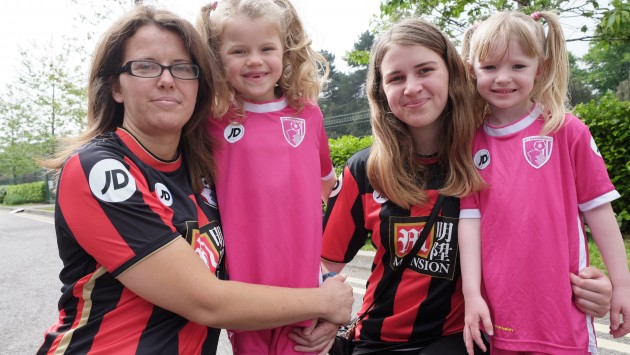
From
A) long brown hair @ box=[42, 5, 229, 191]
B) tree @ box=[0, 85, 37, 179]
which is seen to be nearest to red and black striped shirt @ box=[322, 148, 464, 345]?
long brown hair @ box=[42, 5, 229, 191]

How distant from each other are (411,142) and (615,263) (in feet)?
3.21

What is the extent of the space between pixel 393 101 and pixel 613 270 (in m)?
1.13

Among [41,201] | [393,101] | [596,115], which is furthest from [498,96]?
[41,201]

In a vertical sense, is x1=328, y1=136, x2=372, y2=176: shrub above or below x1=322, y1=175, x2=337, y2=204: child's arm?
above

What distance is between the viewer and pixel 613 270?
1807 millimetres

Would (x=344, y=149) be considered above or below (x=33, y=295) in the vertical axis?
above

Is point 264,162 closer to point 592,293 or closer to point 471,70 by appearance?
point 471,70

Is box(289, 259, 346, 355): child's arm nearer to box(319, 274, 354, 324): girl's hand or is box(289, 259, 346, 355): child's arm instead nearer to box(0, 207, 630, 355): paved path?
box(319, 274, 354, 324): girl's hand

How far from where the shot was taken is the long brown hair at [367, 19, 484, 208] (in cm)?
200

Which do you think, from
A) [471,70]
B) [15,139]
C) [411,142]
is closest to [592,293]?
[411,142]

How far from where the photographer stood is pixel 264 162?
198cm

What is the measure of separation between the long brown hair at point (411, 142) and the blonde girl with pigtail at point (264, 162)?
0.32 metres

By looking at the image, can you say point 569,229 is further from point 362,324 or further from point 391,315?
point 362,324

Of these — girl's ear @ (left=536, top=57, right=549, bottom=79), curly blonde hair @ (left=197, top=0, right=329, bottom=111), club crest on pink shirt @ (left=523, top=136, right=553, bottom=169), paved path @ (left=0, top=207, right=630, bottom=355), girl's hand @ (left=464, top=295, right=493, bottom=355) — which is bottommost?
paved path @ (left=0, top=207, right=630, bottom=355)
